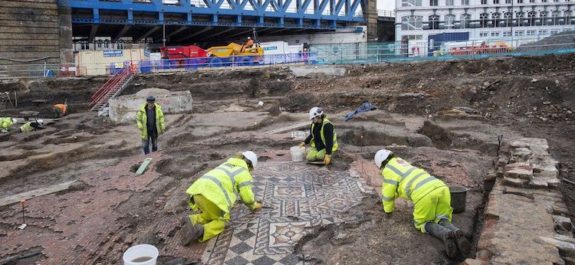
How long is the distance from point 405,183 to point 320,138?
3.81 meters

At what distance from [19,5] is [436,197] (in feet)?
105

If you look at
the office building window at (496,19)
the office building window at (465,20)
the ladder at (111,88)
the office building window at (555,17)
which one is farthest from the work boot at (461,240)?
the office building window at (555,17)

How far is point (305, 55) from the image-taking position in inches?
1245

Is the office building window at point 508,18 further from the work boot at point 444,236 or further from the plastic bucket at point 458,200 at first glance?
the work boot at point 444,236

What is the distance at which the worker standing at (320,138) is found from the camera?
9.00 metres

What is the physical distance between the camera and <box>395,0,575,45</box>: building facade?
54.8m

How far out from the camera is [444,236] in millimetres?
5250

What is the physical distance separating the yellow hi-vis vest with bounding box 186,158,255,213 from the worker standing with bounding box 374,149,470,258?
77.8 inches

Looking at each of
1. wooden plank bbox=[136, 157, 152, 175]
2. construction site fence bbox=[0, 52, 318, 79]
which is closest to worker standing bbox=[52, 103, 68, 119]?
construction site fence bbox=[0, 52, 318, 79]

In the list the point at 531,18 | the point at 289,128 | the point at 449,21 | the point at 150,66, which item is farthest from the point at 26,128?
the point at 531,18

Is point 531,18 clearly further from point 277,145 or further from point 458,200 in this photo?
point 458,200

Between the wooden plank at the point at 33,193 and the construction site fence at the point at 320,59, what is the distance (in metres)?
19.7

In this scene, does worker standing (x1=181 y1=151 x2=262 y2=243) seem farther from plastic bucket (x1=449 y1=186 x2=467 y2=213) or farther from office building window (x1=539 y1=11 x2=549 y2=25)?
office building window (x1=539 y1=11 x2=549 y2=25)

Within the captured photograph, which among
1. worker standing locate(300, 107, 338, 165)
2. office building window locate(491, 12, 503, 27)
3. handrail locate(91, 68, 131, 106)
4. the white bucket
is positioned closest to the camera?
worker standing locate(300, 107, 338, 165)
